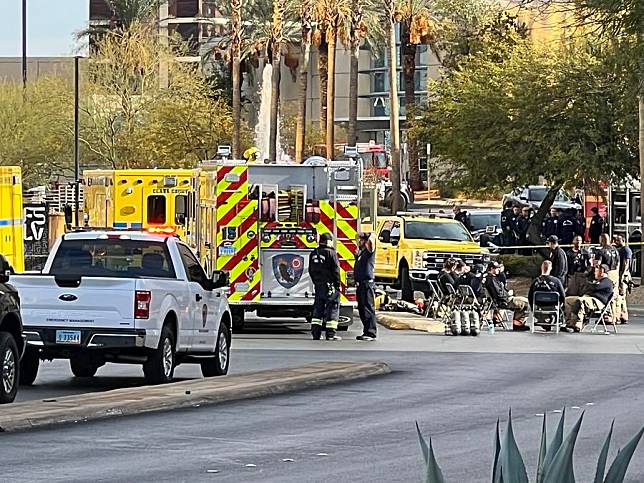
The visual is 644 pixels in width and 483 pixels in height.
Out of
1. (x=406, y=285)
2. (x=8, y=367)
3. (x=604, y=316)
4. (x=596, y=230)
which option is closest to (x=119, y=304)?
(x=8, y=367)

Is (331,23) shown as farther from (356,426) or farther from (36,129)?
(356,426)

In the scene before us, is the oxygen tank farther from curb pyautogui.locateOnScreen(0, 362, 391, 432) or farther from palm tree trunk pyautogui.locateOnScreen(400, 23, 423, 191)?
palm tree trunk pyautogui.locateOnScreen(400, 23, 423, 191)

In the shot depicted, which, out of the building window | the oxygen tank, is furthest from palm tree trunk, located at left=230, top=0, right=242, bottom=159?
the oxygen tank

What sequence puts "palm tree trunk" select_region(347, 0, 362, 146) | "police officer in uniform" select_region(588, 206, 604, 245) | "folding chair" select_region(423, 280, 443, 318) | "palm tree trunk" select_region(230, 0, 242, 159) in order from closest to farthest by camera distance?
"folding chair" select_region(423, 280, 443, 318) < "police officer in uniform" select_region(588, 206, 604, 245) < "palm tree trunk" select_region(347, 0, 362, 146) < "palm tree trunk" select_region(230, 0, 242, 159)

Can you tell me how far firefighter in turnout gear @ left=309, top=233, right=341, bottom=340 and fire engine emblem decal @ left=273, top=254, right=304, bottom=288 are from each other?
1.07 m

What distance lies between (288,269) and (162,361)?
9.66 meters

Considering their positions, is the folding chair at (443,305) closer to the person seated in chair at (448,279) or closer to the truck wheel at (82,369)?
the person seated in chair at (448,279)

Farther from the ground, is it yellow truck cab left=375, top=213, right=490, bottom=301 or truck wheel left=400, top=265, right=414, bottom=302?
yellow truck cab left=375, top=213, right=490, bottom=301

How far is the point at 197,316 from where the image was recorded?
17391mm

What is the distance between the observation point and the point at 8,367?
46.5 ft

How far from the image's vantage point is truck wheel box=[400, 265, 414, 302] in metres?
34.2

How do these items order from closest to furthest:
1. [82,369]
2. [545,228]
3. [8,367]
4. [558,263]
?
[8,367] < [82,369] < [558,263] < [545,228]

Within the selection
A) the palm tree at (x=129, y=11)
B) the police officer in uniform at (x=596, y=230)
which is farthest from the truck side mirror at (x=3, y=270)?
the palm tree at (x=129, y=11)

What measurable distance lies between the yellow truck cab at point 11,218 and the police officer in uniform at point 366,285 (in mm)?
5810
